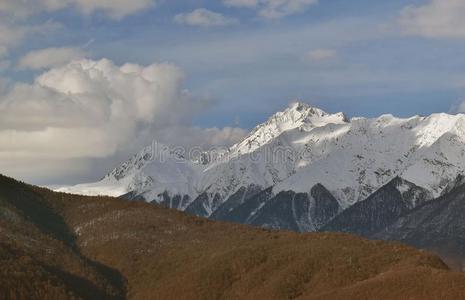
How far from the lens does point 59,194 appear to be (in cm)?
17075

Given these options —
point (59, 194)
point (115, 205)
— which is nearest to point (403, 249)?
point (115, 205)

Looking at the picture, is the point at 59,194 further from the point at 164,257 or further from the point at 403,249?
the point at 403,249

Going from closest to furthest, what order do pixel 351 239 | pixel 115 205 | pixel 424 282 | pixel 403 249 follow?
pixel 424 282 < pixel 403 249 < pixel 351 239 < pixel 115 205

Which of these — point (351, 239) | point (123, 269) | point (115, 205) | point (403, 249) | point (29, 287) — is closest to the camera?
point (29, 287)

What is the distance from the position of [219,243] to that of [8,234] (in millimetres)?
32379

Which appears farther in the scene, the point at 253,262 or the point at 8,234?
the point at 8,234

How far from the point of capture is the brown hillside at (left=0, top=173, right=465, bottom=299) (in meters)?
97.6

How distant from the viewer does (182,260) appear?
126875 millimetres

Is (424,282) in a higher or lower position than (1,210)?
lower

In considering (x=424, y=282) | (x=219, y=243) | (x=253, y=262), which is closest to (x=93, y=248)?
(x=219, y=243)

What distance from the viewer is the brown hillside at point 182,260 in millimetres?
97562

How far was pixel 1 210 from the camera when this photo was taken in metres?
141

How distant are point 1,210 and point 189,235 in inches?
1250

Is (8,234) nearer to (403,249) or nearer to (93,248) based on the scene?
(93,248)
